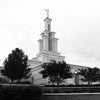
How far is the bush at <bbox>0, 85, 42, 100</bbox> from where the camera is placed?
1850 cm

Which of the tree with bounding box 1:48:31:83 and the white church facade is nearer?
the tree with bounding box 1:48:31:83

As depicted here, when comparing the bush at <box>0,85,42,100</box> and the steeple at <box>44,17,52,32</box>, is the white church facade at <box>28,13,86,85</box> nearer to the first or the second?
the steeple at <box>44,17,52,32</box>

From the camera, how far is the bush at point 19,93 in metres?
18.5

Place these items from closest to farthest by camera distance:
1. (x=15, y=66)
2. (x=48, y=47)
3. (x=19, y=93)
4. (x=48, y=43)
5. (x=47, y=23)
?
(x=19, y=93), (x=15, y=66), (x=48, y=47), (x=48, y=43), (x=47, y=23)

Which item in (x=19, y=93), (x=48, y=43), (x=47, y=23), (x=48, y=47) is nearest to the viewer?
(x=19, y=93)

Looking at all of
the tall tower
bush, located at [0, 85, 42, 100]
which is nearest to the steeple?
the tall tower

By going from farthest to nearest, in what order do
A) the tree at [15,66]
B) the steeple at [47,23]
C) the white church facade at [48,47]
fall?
the steeple at [47,23] < the white church facade at [48,47] < the tree at [15,66]

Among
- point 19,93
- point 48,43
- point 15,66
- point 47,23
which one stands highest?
point 47,23

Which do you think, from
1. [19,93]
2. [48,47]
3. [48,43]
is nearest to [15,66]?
[19,93]

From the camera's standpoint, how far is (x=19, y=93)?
18.5 m

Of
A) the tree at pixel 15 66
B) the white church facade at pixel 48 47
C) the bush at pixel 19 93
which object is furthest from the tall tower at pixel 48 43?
the bush at pixel 19 93

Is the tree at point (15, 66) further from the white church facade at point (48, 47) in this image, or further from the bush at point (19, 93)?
the white church facade at point (48, 47)

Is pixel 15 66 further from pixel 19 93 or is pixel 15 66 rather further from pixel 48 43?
pixel 48 43

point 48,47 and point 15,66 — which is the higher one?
point 48,47
